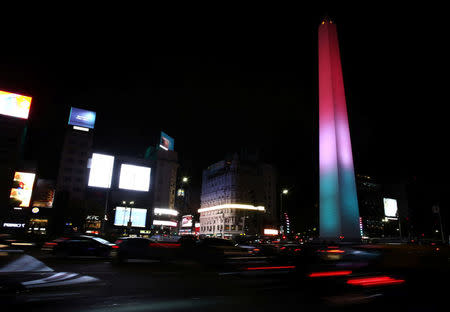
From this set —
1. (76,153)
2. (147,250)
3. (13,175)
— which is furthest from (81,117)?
(147,250)

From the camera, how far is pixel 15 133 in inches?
2827

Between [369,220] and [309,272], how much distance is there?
123684 mm

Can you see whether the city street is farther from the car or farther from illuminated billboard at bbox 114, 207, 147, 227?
illuminated billboard at bbox 114, 207, 147, 227

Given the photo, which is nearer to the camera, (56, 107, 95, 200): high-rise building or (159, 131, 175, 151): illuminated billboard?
(56, 107, 95, 200): high-rise building

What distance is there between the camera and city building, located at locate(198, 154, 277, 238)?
107438mm

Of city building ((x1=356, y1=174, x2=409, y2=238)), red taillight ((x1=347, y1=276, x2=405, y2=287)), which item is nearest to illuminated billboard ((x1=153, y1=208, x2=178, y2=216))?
city building ((x1=356, y1=174, x2=409, y2=238))

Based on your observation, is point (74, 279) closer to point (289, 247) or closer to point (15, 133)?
point (289, 247)

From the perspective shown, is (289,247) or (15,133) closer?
(289,247)

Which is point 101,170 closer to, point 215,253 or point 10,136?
point 10,136

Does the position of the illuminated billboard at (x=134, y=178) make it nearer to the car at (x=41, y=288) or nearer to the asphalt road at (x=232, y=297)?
the car at (x=41, y=288)

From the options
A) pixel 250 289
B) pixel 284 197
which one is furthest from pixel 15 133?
pixel 250 289

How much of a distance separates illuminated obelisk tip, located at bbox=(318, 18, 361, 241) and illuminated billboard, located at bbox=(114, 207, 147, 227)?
206 feet

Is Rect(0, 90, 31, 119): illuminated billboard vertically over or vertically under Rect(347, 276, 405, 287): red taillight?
over

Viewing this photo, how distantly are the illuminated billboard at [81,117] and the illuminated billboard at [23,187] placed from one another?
20310mm
